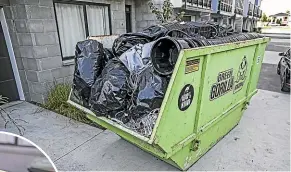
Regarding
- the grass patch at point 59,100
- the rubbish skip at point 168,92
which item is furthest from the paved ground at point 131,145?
the rubbish skip at point 168,92

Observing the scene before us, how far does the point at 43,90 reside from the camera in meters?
4.72

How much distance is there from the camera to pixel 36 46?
14.6 feet

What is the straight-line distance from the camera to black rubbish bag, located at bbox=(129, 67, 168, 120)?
6.72 ft

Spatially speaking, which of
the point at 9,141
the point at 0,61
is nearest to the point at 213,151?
the point at 9,141

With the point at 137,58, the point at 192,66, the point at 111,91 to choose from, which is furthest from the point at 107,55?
the point at 192,66

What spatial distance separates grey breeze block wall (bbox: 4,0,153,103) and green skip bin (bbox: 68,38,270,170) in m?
2.24

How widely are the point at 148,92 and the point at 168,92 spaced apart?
263mm

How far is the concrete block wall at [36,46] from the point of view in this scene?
4.31 meters

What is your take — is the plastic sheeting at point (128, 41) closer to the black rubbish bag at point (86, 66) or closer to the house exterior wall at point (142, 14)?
the black rubbish bag at point (86, 66)

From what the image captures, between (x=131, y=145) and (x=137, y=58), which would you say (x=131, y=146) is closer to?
(x=131, y=145)

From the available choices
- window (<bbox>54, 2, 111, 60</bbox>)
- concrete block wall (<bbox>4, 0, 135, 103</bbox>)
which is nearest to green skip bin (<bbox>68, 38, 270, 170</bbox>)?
concrete block wall (<bbox>4, 0, 135, 103</bbox>)

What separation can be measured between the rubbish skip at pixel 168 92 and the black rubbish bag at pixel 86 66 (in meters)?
0.10

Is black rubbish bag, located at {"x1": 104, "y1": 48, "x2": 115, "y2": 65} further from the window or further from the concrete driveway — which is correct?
the window

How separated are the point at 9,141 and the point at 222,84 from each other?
8.10 ft
